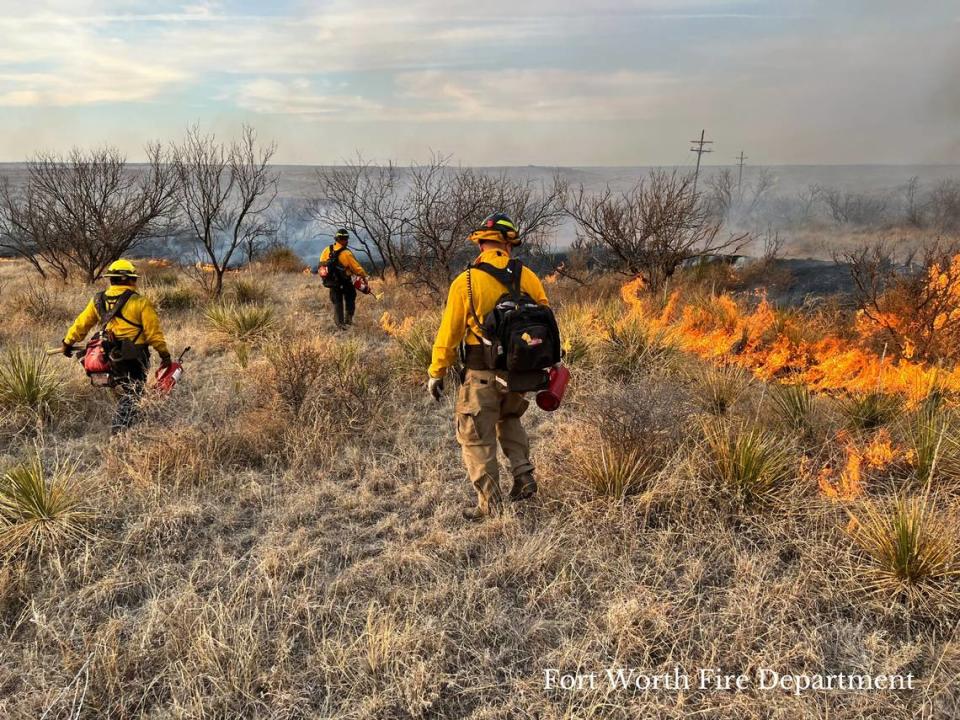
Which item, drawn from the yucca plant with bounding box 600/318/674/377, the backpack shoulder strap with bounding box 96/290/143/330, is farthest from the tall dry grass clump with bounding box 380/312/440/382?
the backpack shoulder strap with bounding box 96/290/143/330

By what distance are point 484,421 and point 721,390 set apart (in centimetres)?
247

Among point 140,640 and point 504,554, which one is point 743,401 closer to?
point 504,554

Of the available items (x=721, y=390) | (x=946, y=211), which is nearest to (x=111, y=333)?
(x=721, y=390)

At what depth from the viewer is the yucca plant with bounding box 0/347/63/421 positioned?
178 inches

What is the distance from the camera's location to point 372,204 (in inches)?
580

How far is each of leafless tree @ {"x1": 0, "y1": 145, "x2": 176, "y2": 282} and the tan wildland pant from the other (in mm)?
12640

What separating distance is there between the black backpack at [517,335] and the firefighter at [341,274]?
5.38 meters

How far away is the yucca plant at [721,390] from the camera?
4469mm

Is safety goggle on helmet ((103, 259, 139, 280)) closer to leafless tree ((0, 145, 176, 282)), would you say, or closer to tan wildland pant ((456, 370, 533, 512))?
tan wildland pant ((456, 370, 533, 512))

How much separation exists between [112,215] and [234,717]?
558 inches

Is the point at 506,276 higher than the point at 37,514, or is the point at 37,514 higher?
the point at 506,276

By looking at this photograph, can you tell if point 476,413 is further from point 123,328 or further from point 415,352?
point 123,328

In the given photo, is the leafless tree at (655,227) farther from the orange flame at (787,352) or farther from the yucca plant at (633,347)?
the yucca plant at (633,347)

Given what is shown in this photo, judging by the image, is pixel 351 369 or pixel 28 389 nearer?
pixel 28 389
